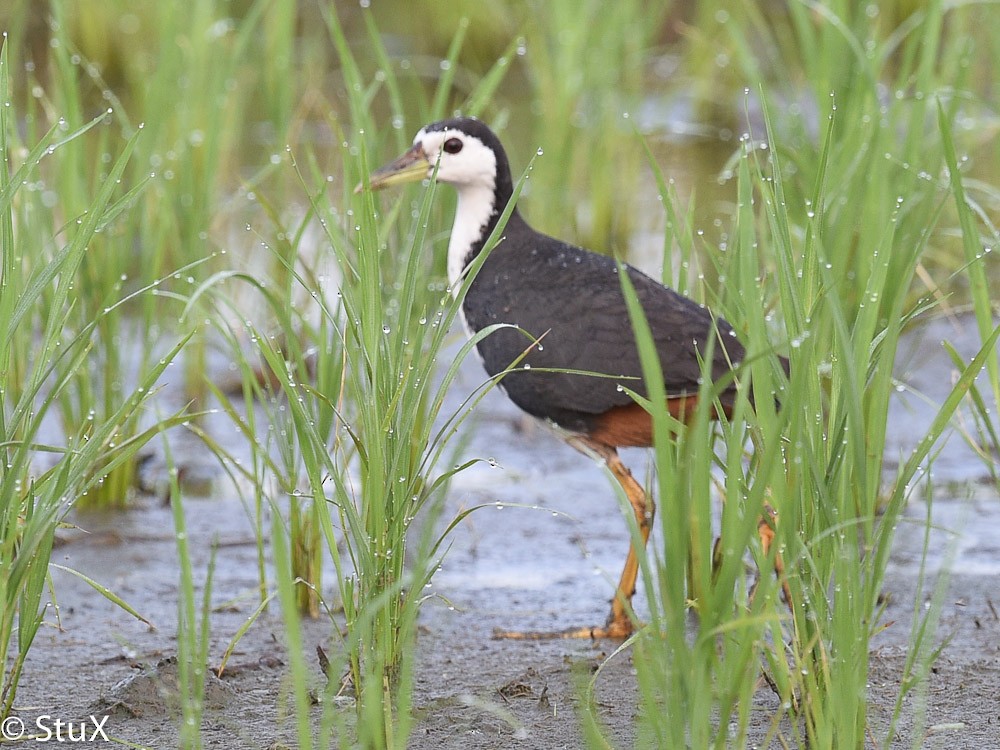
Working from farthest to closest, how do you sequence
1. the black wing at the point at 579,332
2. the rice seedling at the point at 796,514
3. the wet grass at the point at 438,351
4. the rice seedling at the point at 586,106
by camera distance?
the rice seedling at the point at 586,106, the black wing at the point at 579,332, the wet grass at the point at 438,351, the rice seedling at the point at 796,514

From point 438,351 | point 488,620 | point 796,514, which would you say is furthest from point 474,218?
point 796,514

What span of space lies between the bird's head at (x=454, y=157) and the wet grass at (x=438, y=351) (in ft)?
0.27

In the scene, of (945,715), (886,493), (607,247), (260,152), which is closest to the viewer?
(945,715)

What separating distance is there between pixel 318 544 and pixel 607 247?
3220 millimetres

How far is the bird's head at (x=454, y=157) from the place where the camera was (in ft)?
11.8

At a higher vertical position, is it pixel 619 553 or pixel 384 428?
pixel 384 428

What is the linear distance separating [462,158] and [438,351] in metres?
0.97

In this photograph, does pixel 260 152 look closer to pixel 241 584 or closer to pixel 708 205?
pixel 708 205

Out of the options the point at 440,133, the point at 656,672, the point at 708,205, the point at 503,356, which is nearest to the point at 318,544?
the point at 503,356

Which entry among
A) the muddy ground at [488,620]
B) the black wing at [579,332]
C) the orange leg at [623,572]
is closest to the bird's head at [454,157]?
the black wing at [579,332]

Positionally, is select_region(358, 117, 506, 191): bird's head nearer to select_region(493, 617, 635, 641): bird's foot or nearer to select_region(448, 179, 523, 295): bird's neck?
select_region(448, 179, 523, 295): bird's neck

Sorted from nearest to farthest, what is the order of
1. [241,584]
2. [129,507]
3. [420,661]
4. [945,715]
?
[945,715], [420,661], [241,584], [129,507]

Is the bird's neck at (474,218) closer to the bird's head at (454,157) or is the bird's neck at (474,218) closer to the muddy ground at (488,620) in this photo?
the bird's head at (454,157)

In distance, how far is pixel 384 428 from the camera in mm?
2256
